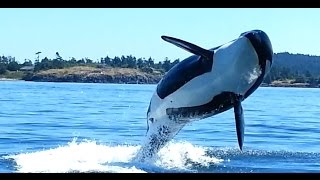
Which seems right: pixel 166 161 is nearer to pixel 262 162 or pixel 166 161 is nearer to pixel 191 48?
pixel 262 162

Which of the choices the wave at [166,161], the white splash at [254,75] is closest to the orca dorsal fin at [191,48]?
the white splash at [254,75]

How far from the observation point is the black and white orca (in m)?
5.87

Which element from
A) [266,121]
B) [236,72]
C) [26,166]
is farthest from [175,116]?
[266,121]

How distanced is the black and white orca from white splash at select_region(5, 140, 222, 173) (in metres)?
0.37

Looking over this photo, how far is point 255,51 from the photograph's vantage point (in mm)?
5816

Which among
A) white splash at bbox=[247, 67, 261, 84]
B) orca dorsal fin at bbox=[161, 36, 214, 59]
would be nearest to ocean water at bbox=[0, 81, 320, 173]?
white splash at bbox=[247, 67, 261, 84]

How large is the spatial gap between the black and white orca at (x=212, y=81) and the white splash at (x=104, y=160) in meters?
0.37

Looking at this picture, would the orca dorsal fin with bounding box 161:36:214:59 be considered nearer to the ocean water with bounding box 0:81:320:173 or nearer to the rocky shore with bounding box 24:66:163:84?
the ocean water with bounding box 0:81:320:173

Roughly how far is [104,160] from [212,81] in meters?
1.65

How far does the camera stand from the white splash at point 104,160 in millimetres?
6062

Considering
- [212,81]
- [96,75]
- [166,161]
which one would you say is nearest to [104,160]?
[166,161]

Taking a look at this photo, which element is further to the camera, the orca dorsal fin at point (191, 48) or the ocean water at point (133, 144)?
the ocean water at point (133, 144)

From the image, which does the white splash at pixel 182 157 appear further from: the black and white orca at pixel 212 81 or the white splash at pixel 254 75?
the white splash at pixel 254 75
